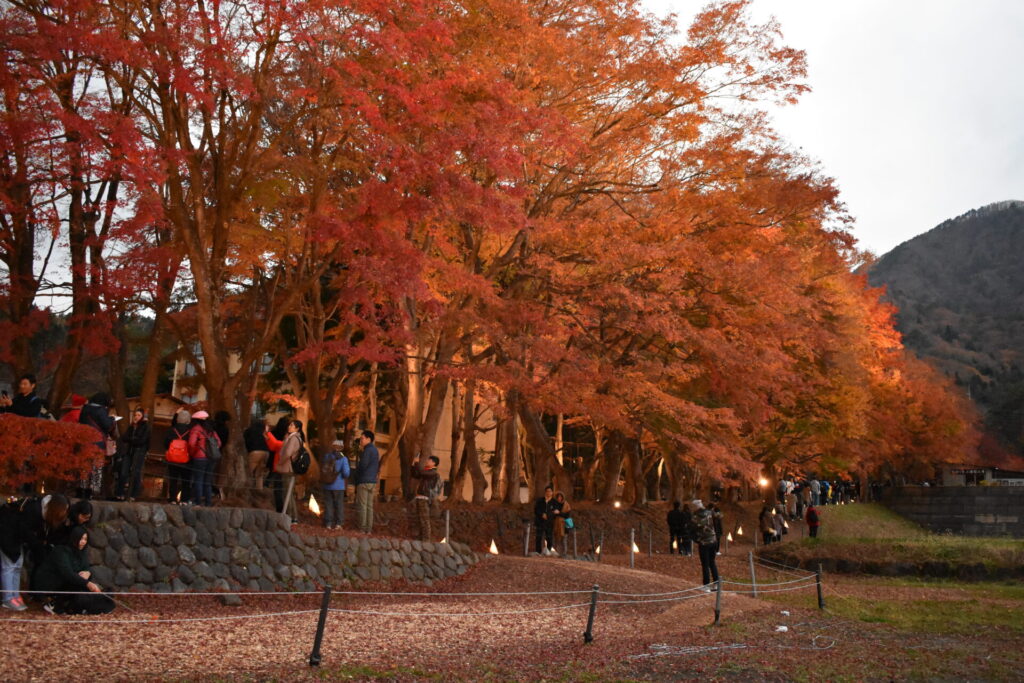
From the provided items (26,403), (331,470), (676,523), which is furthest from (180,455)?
(676,523)

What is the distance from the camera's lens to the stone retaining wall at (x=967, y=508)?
43.2 metres

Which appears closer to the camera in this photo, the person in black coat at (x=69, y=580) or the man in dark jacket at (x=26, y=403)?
the person in black coat at (x=69, y=580)

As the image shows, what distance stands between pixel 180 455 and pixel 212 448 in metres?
0.46

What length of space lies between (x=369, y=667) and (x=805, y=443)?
29.4 m

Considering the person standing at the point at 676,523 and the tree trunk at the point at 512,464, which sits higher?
the tree trunk at the point at 512,464

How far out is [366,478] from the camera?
1630 centimetres

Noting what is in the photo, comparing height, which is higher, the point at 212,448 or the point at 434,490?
the point at 212,448

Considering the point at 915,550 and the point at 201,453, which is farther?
the point at 915,550

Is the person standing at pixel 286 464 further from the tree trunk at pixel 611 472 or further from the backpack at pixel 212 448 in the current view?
the tree trunk at pixel 611 472

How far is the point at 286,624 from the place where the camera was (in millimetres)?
10461

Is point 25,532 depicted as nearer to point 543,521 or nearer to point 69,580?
point 69,580

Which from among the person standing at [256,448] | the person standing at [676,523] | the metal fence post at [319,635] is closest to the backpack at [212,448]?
the person standing at [256,448]

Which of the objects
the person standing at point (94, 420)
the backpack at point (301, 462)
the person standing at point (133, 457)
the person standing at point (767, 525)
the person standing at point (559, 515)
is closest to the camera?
the person standing at point (94, 420)

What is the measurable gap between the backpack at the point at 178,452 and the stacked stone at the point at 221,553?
107 centimetres
